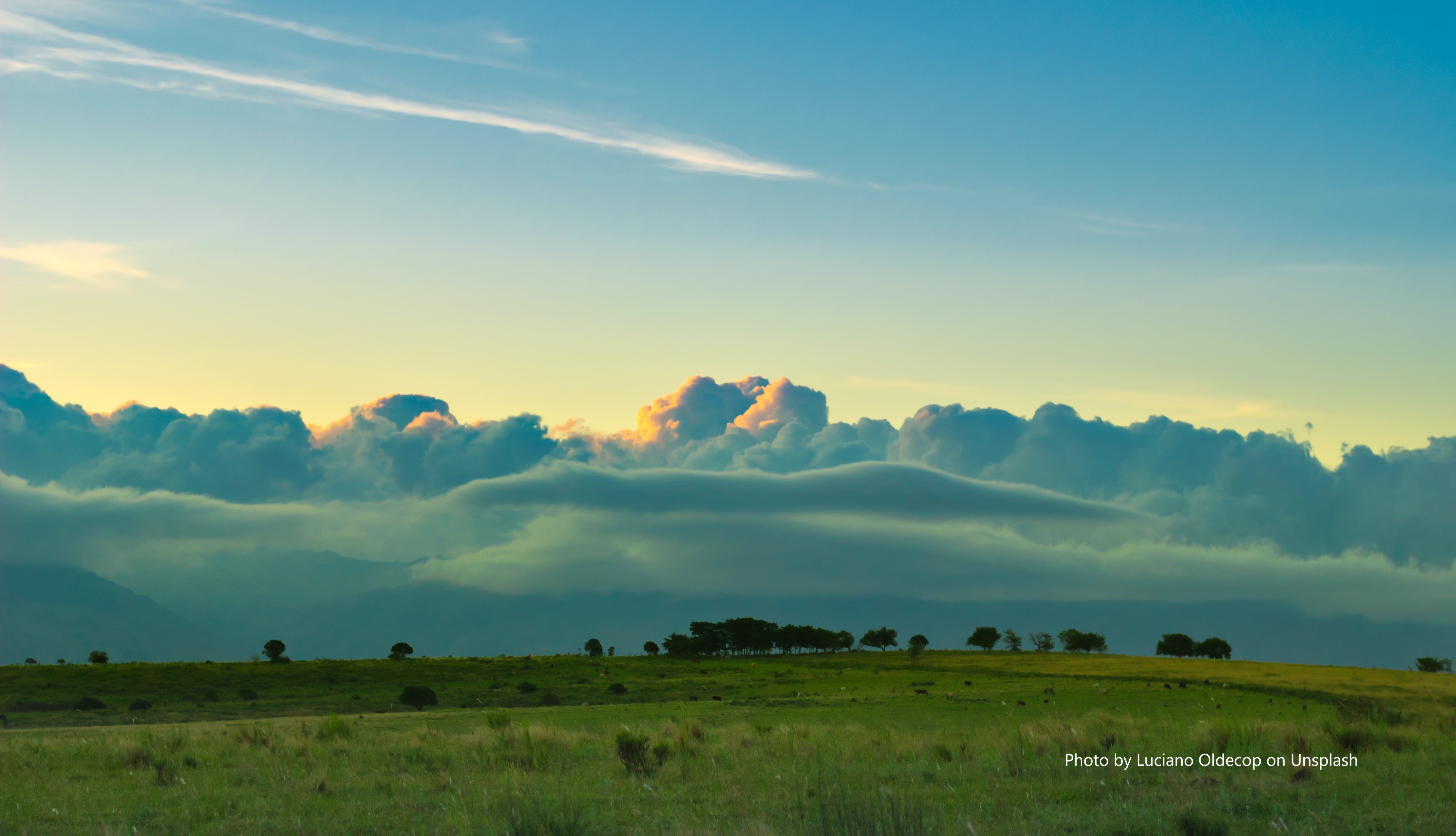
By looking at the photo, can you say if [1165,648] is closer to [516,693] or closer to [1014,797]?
[516,693]

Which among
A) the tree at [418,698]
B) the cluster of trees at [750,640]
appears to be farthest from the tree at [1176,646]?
the tree at [418,698]

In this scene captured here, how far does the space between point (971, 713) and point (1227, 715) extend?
9574 millimetres

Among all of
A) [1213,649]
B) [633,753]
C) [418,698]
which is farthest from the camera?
[1213,649]

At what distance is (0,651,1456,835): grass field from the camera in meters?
14.4

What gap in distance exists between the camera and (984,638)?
136625 millimetres

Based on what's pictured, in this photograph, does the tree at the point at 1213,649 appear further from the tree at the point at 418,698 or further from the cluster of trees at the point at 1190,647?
the tree at the point at 418,698

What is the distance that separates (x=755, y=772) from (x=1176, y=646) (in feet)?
365

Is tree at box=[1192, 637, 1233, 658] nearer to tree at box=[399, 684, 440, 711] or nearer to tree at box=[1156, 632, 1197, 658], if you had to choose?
tree at box=[1156, 632, 1197, 658]

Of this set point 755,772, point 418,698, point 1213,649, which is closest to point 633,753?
point 755,772

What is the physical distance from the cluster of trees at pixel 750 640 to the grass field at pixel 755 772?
89282mm

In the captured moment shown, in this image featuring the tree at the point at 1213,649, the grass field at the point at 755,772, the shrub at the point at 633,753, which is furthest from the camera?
the tree at the point at 1213,649

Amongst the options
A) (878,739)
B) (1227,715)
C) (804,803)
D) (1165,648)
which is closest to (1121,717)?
(1227,715)

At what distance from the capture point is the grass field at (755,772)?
568 inches

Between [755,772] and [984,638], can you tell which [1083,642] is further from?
[755,772]
